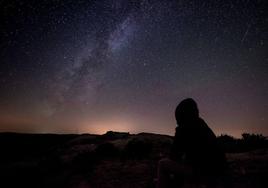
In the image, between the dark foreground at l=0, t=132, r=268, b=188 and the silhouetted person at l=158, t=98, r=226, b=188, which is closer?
the silhouetted person at l=158, t=98, r=226, b=188

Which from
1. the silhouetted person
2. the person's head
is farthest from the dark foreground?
the person's head

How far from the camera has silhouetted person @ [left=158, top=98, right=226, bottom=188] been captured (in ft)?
8.28

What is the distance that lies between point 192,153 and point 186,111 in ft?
1.84

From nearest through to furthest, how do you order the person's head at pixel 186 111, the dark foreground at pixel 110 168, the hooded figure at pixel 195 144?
1. the hooded figure at pixel 195 144
2. the person's head at pixel 186 111
3. the dark foreground at pixel 110 168

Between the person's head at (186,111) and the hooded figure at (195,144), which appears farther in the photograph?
the person's head at (186,111)

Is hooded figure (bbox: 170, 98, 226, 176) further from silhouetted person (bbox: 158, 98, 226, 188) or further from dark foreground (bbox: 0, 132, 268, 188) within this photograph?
dark foreground (bbox: 0, 132, 268, 188)

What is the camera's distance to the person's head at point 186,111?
9.08 ft

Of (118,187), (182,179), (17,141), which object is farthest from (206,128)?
(17,141)

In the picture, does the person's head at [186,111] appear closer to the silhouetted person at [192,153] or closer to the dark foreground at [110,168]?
the silhouetted person at [192,153]

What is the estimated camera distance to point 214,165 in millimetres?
2512

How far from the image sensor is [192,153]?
261cm

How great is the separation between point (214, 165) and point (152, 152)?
278 inches

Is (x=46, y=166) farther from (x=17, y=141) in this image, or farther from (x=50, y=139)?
(x=50, y=139)

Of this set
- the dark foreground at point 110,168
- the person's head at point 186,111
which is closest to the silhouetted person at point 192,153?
the person's head at point 186,111
